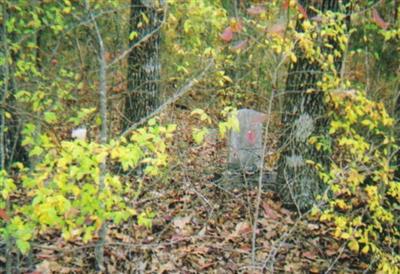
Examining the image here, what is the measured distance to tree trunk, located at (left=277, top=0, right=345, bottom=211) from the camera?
502 centimetres

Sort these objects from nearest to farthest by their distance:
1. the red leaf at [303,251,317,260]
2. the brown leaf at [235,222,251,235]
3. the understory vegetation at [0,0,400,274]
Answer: the understory vegetation at [0,0,400,274] < the red leaf at [303,251,317,260] < the brown leaf at [235,222,251,235]

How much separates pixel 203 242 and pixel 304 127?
5.59 feet

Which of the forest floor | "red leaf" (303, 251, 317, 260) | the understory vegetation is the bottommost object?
"red leaf" (303, 251, 317, 260)

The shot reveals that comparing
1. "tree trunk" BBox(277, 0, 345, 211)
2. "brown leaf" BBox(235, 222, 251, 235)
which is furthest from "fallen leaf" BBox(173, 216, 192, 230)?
"tree trunk" BBox(277, 0, 345, 211)

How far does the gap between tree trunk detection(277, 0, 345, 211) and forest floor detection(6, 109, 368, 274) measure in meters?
0.37

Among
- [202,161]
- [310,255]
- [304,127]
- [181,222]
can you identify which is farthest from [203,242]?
[202,161]

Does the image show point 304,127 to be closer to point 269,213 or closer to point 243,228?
point 269,213

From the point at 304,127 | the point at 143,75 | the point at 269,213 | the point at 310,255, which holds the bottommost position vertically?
the point at 310,255

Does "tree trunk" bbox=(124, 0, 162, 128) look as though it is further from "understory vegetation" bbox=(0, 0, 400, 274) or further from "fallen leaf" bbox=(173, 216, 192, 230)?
"fallen leaf" bbox=(173, 216, 192, 230)

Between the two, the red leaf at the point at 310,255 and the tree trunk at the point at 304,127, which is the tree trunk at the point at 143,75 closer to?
the tree trunk at the point at 304,127

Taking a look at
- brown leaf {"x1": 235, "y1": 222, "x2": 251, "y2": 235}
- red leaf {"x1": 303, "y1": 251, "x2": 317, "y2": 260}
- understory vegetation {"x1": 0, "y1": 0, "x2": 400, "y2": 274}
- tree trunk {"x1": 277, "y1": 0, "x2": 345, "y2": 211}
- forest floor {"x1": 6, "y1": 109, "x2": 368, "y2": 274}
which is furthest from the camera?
tree trunk {"x1": 277, "y1": 0, "x2": 345, "y2": 211}

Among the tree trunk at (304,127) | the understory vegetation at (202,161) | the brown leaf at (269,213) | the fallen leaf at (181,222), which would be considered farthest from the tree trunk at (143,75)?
the brown leaf at (269,213)

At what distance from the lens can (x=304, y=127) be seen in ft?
16.6

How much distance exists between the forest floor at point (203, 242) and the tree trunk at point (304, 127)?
0.37 metres
